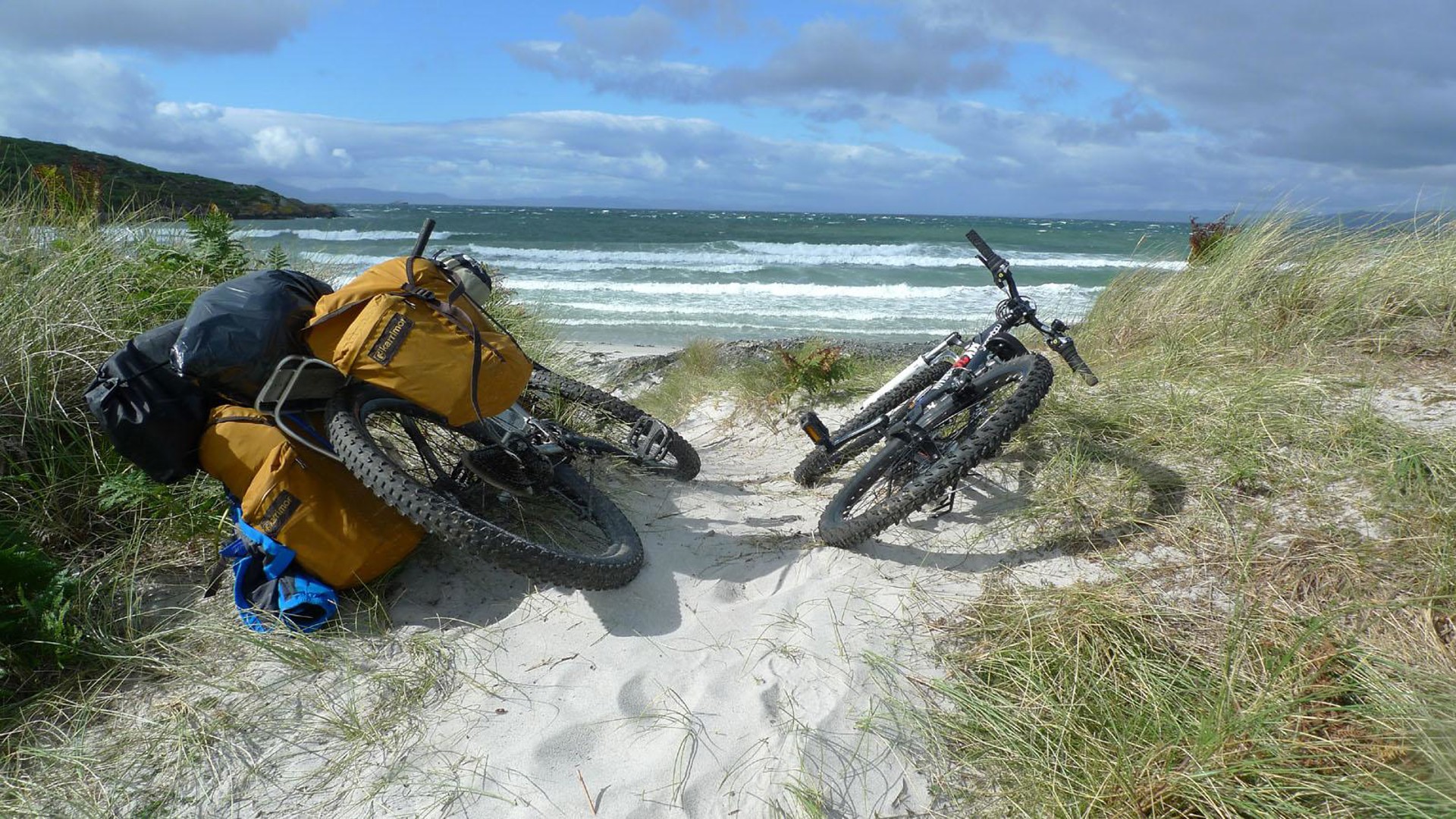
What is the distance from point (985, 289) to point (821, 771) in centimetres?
2069

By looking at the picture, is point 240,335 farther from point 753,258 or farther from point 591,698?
point 753,258

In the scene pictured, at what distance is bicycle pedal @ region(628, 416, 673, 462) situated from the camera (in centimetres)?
455

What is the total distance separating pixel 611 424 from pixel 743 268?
68.1ft

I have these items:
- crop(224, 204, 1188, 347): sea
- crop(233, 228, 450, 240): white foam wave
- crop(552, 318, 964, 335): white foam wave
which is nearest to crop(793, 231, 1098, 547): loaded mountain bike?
crop(224, 204, 1188, 347): sea

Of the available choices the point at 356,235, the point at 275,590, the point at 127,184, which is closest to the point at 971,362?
the point at 275,590

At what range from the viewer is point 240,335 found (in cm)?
327

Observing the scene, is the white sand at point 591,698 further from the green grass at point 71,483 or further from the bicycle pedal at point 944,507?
the green grass at point 71,483

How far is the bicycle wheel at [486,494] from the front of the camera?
2896mm

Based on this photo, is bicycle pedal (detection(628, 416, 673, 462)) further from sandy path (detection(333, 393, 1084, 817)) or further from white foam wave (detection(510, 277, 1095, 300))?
white foam wave (detection(510, 277, 1095, 300))

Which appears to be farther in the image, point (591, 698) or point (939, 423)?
point (939, 423)

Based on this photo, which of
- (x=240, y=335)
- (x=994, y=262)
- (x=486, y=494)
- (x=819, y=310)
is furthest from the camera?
(x=819, y=310)

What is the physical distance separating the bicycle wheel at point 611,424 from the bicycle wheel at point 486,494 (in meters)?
0.52

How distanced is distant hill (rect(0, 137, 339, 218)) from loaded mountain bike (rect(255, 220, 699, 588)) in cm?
315

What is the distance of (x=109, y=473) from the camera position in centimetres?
358
